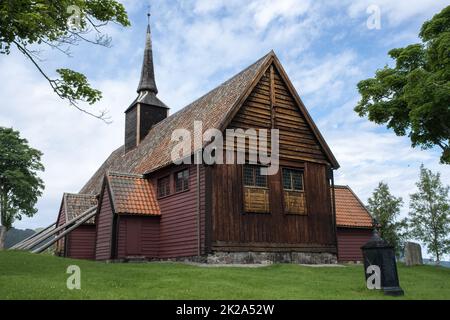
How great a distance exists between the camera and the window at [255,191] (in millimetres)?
20297

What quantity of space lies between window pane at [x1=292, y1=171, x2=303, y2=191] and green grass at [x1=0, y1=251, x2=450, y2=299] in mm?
4780

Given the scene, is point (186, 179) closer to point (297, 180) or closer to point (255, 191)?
point (255, 191)

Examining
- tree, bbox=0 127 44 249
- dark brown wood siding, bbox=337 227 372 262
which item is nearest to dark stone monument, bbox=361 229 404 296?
dark brown wood siding, bbox=337 227 372 262

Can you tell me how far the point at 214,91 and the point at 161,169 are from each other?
20.2 ft

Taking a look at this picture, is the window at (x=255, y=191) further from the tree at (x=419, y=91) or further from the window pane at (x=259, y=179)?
the tree at (x=419, y=91)

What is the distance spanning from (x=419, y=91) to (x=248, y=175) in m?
10.7

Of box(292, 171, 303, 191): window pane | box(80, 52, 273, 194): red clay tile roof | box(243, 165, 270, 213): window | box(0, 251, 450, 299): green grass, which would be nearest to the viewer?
box(0, 251, 450, 299): green grass

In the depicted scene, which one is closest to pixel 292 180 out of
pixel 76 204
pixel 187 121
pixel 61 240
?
pixel 187 121

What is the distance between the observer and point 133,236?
73.8 feet

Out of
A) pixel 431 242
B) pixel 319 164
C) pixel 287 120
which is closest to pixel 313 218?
pixel 319 164

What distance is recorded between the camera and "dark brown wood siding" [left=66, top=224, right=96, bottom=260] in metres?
28.6

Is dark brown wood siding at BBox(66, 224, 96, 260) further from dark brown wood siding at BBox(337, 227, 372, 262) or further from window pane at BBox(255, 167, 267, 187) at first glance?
dark brown wood siding at BBox(337, 227, 372, 262)

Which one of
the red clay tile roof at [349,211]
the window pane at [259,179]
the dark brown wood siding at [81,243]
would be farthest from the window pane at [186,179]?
the dark brown wood siding at [81,243]
